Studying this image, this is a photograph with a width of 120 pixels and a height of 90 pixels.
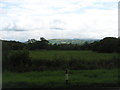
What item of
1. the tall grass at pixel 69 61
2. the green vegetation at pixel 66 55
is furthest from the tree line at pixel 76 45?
the tall grass at pixel 69 61

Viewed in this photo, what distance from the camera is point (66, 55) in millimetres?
18969

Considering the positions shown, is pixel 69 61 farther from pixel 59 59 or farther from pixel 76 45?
Result: pixel 76 45

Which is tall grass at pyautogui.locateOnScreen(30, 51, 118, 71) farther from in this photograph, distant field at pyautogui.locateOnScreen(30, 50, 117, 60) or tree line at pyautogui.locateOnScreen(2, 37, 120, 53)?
tree line at pyautogui.locateOnScreen(2, 37, 120, 53)

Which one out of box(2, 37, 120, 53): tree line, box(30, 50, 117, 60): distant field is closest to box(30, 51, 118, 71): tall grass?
box(30, 50, 117, 60): distant field

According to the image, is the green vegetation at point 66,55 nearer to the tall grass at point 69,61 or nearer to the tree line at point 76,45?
the tall grass at point 69,61

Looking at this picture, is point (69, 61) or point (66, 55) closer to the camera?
point (69, 61)

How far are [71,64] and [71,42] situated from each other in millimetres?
2381

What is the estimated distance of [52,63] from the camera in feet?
58.1

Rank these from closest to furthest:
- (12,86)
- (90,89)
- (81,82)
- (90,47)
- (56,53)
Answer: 1. (90,89)
2. (12,86)
3. (81,82)
4. (56,53)
5. (90,47)

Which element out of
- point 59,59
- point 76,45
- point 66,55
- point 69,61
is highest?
point 76,45

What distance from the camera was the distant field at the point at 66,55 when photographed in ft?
58.2

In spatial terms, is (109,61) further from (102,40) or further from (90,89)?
(90,89)

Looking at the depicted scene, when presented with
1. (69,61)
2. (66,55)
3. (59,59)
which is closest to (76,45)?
(66,55)

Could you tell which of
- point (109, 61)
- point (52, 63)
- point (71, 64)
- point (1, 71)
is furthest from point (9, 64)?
point (109, 61)
